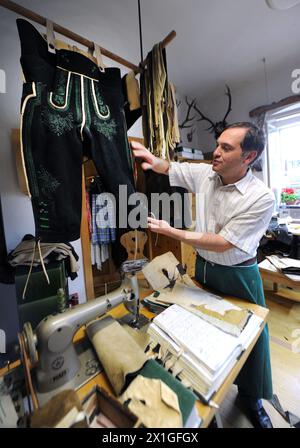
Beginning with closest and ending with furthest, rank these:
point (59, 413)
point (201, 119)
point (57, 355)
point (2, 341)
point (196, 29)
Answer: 1. point (59, 413)
2. point (57, 355)
3. point (2, 341)
4. point (196, 29)
5. point (201, 119)

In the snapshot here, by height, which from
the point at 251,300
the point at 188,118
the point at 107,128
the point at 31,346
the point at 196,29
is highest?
the point at 196,29

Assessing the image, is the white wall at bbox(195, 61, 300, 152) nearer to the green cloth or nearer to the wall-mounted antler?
the wall-mounted antler

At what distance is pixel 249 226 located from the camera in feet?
3.19

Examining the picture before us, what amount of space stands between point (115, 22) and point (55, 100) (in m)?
1.57

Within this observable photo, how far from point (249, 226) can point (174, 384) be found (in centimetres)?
73

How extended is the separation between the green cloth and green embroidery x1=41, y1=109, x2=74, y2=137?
2.73 feet

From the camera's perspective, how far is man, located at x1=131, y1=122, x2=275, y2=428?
96cm

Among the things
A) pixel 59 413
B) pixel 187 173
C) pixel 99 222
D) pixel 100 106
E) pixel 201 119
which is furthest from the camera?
pixel 201 119

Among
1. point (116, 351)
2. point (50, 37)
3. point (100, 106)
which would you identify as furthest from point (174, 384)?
point (50, 37)

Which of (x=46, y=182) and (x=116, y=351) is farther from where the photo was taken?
(x=46, y=182)

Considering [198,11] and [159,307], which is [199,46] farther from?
[159,307]

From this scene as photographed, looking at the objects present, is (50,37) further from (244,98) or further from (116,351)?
(244,98)

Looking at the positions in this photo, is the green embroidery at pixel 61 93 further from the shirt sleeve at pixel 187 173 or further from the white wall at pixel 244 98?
the white wall at pixel 244 98

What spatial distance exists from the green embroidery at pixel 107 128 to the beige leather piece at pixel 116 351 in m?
0.77
